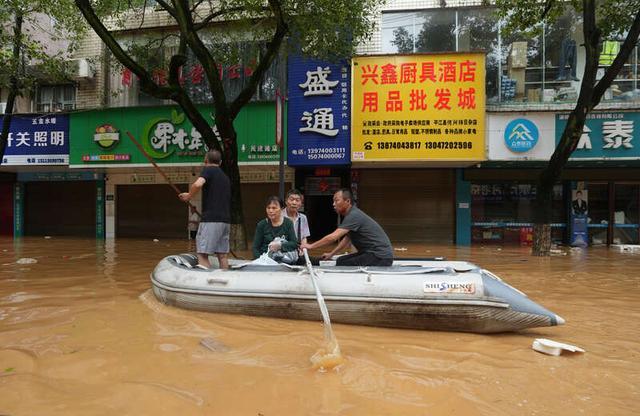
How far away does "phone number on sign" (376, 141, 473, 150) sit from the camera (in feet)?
36.9

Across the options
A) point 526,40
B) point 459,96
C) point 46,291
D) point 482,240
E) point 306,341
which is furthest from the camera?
point 482,240

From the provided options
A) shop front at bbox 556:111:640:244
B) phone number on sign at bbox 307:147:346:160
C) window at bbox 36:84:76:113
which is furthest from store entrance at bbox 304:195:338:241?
window at bbox 36:84:76:113

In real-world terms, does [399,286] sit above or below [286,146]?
below

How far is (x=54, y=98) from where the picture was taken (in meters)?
14.9

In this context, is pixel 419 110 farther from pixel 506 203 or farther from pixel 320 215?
pixel 320 215

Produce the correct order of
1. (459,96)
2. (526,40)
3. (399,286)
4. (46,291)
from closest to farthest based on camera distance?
(399,286), (46,291), (459,96), (526,40)

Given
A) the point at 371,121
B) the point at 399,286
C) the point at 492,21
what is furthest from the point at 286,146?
the point at 399,286

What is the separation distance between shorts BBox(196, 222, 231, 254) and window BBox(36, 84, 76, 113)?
1191 centimetres

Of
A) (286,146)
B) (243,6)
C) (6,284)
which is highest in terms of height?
(243,6)

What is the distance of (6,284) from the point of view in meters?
6.24

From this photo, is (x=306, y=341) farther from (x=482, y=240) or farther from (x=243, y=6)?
(x=482, y=240)

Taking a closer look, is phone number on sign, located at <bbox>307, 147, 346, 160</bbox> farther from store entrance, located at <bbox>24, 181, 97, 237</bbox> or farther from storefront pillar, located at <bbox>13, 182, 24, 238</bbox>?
storefront pillar, located at <bbox>13, 182, 24, 238</bbox>

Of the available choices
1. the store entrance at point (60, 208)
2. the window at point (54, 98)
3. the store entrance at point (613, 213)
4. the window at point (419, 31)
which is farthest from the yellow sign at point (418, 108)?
the store entrance at point (60, 208)

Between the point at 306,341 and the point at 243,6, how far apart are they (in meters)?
8.36
